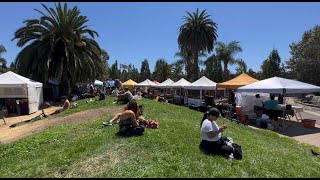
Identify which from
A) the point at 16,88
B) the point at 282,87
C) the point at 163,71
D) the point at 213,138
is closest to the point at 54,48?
the point at 16,88

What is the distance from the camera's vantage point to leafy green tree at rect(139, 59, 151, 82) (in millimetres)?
77062

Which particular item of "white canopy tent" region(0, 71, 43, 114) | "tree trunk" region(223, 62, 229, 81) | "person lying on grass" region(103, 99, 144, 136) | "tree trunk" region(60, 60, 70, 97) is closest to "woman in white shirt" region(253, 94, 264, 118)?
"person lying on grass" region(103, 99, 144, 136)

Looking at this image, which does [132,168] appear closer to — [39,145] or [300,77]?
[39,145]

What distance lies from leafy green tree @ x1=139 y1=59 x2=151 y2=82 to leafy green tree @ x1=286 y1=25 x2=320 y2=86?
36.1 metres

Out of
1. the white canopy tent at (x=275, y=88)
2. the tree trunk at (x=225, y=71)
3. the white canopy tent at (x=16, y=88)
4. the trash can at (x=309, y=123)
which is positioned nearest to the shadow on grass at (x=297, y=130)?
the trash can at (x=309, y=123)

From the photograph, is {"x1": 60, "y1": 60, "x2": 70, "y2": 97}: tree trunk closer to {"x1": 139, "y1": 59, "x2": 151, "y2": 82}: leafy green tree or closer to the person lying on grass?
the person lying on grass

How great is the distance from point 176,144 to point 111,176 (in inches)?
91.8

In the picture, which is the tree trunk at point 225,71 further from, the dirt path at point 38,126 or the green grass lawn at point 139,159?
the green grass lawn at point 139,159

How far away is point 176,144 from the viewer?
7.65 meters

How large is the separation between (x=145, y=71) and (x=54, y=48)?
49130 millimetres

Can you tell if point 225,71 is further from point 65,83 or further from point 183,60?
point 65,83

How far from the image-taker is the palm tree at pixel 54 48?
96.2ft

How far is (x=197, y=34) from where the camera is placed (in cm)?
4241

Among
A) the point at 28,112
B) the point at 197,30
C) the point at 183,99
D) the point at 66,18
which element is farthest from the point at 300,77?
the point at 28,112
